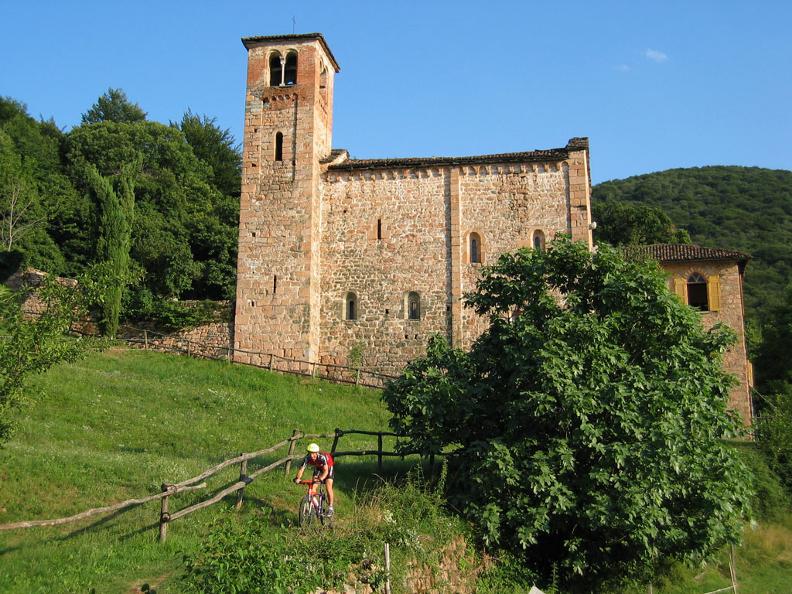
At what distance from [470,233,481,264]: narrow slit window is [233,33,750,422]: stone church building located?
3.5 inches

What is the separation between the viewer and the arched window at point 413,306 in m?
30.1

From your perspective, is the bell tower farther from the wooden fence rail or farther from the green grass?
the wooden fence rail

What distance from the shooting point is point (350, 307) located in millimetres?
30719

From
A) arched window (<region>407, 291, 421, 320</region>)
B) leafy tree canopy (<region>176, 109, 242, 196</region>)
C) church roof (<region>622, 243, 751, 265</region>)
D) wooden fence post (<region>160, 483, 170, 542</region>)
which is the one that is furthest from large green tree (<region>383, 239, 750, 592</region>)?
leafy tree canopy (<region>176, 109, 242, 196</region>)

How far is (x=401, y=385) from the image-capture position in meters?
16.0

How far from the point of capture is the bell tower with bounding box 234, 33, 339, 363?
29562 millimetres

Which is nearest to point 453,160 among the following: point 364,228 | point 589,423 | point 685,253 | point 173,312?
point 364,228

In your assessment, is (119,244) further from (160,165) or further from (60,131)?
(60,131)

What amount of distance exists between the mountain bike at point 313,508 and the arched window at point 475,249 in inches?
742

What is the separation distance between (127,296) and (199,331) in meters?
4.51

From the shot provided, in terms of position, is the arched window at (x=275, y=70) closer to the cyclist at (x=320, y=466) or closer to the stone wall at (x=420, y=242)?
the stone wall at (x=420, y=242)

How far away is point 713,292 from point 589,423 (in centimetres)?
2102

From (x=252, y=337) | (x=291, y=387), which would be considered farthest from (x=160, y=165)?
(x=291, y=387)

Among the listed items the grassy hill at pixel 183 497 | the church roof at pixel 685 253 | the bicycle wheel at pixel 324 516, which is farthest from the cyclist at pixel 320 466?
the church roof at pixel 685 253
